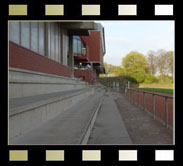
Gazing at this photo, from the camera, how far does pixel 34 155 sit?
2199 mm

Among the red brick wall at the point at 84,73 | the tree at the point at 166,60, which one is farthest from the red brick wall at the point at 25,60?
the red brick wall at the point at 84,73

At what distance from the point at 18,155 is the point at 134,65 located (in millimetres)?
31342

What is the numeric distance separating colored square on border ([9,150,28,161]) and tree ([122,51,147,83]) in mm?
27541

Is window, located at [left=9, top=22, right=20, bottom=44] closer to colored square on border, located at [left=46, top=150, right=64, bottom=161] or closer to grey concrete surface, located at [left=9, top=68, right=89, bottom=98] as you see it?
grey concrete surface, located at [left=9, top=68, right=89, bottom=98]

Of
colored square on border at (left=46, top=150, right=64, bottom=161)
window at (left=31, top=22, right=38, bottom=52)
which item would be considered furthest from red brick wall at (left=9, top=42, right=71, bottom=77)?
colored square on border at (left=46, top=150, right=64, bottom=161)

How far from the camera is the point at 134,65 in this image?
31.7 m

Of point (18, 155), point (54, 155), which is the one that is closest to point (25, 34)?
point (18, 155)

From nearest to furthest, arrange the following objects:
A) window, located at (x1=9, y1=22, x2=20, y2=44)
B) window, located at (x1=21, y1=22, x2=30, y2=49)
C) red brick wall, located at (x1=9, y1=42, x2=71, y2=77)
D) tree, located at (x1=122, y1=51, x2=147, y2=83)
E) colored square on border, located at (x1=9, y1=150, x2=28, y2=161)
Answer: colored square on border, located at (x1=9, y1=150, x2=28, y2=161), red brick wall, located at (x1=9, y1=42, x2=71, y2=77), window, located at (x1=9, y1=22, x2=20, y2=44), window, located at (x1=21, y1=22, x2=30, y2=49), tree, located at (x1=122, y1=51, x2=147, y2=83)

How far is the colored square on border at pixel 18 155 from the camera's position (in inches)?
84.4

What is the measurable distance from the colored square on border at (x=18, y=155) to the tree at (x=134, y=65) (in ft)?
90.4

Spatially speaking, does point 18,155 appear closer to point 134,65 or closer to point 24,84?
point 24,84

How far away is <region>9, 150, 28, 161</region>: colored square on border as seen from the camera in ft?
7.03
